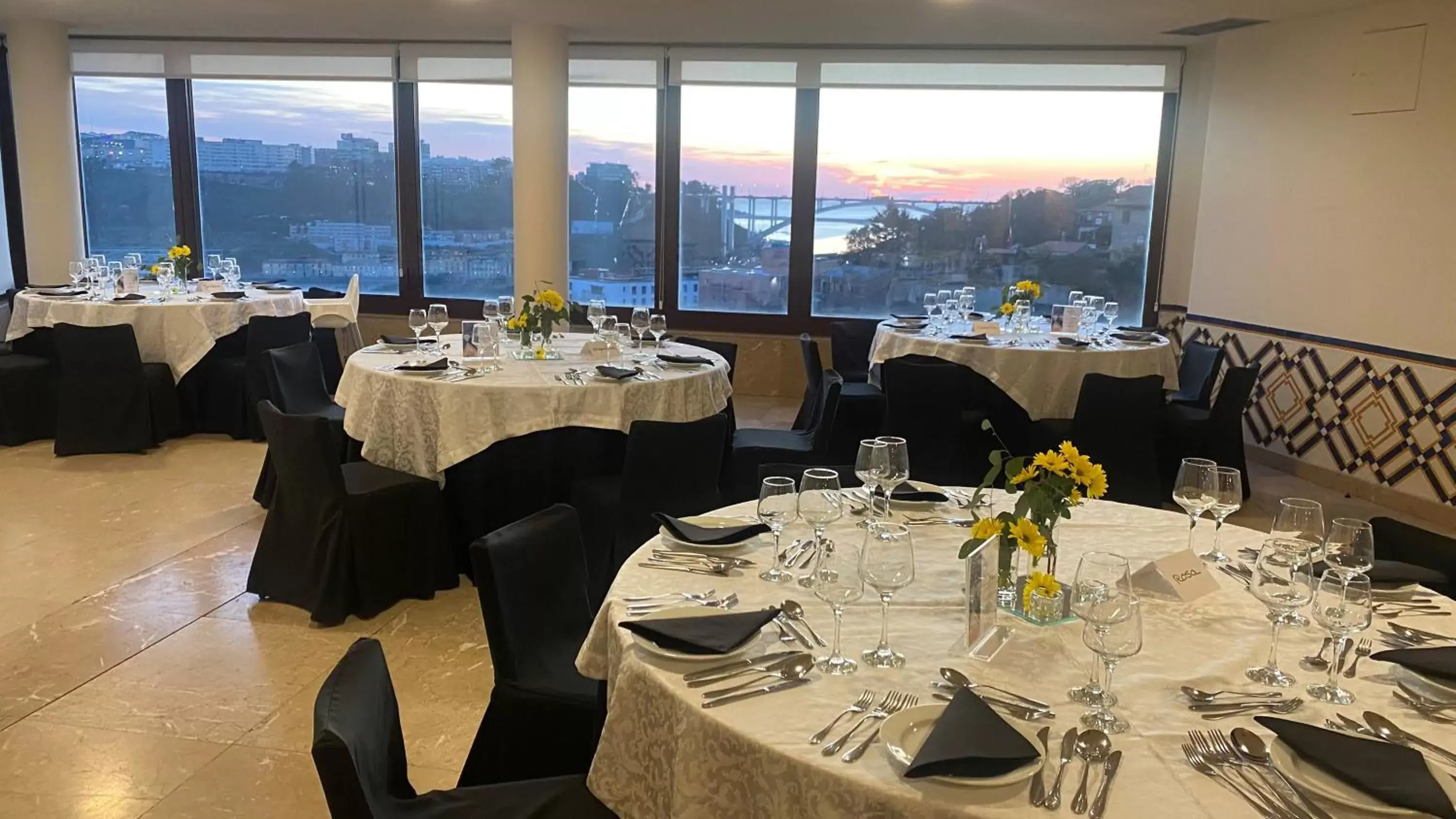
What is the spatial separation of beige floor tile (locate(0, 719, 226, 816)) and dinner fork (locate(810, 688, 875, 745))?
7.04 feet

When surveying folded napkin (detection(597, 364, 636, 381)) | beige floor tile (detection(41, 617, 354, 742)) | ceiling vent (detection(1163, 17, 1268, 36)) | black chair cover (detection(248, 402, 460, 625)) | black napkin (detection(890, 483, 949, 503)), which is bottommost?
beige floor tile (detection(41, 617, 354, 742))

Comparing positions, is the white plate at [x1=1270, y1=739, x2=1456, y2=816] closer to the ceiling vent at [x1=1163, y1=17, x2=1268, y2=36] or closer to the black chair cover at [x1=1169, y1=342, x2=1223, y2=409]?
the black chair cover at [x1=1169, y1=342, x2=1223, y2=409]

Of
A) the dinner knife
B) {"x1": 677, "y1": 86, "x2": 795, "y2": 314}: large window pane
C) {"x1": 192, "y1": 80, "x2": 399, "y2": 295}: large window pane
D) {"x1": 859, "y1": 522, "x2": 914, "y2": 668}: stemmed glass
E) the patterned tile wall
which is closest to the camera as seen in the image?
the dinner knife

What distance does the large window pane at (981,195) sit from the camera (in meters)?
8.28

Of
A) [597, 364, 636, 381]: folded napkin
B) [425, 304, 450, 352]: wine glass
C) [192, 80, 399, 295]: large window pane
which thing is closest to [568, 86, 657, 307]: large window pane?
[192, 80, 399, 295]: large window pane

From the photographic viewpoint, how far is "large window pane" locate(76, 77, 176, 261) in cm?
934

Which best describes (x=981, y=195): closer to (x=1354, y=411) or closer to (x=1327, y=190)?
(x=1327, y=190)

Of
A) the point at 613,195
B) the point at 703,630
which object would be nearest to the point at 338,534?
the point at 703,630

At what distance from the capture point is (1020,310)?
6.59 meters

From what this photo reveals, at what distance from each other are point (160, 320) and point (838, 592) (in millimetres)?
6244

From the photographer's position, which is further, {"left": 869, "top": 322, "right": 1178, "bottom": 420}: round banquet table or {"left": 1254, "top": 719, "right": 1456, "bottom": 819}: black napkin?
{"left": 869, "top": 322, "right": 1178, "bottom": 420}: round banquet table

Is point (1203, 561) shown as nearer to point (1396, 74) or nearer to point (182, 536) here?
point (182, 536)

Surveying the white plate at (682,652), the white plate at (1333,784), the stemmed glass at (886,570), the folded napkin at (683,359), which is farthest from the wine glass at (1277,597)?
the folded napkin at (683,359)

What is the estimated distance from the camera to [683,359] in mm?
5000
